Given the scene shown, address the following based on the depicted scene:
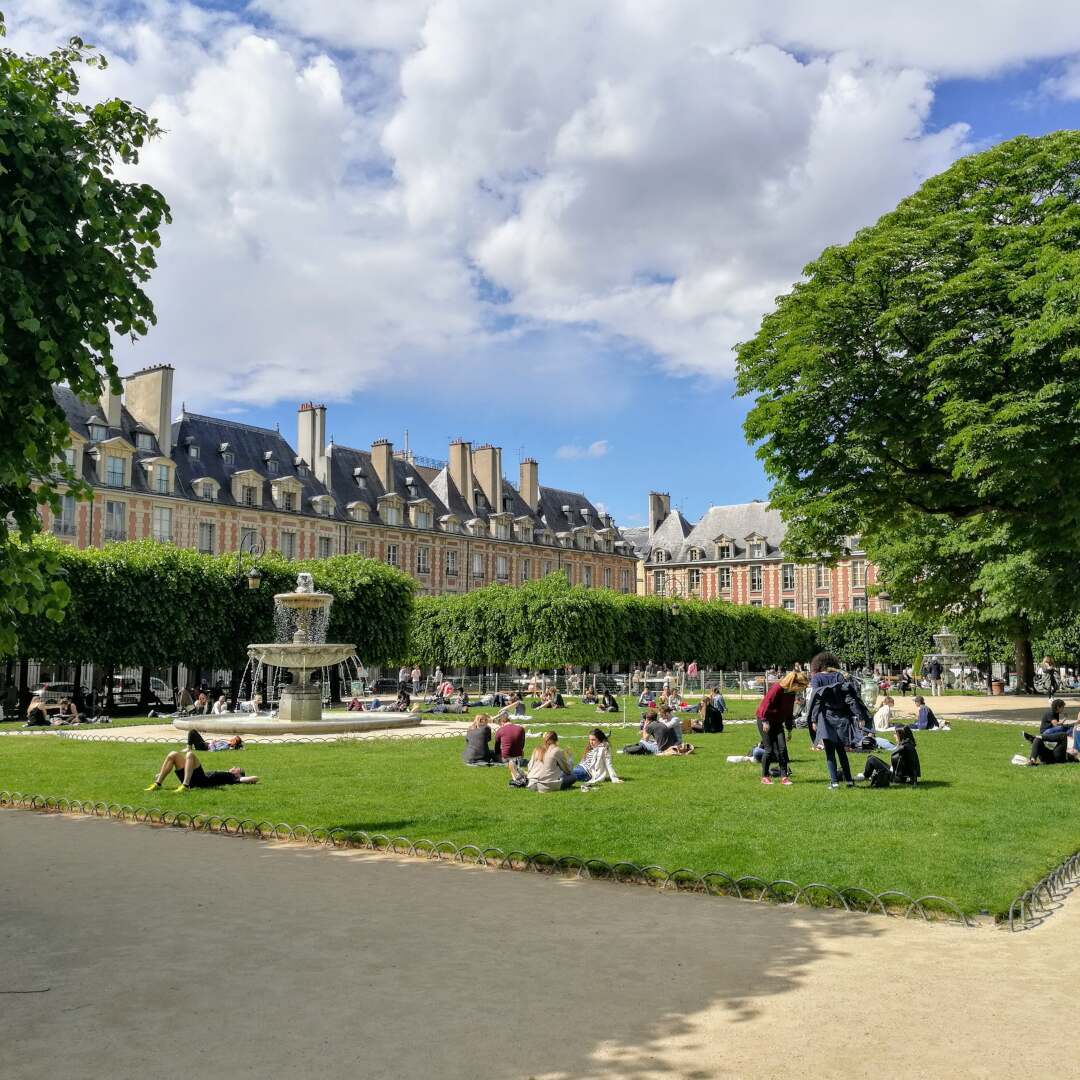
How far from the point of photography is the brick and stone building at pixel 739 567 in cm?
7781

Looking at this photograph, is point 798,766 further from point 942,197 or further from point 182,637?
point 182,637

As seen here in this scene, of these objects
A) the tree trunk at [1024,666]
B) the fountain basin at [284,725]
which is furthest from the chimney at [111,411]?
the tree trunk at [1024,666]

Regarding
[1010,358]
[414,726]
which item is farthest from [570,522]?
[1010,358]

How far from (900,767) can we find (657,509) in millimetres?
77140

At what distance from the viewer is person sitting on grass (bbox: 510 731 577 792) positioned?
531 inches

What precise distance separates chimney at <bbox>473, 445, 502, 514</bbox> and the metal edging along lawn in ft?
192

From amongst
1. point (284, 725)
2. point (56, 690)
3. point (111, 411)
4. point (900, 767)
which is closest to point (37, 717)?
point (284, 725)

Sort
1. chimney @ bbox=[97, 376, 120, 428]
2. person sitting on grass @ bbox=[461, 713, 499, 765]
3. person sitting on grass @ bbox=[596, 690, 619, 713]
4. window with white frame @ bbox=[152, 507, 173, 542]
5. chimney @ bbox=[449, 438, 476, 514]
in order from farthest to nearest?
1. chimney @ bbox=[449, 438, 476, 514]
2. window with white frame @ bbox=[152, 507, 173, 542]
3. chimney @ bbox=[97, 376, 120, 428]
4. person sitting on grass @ bbox=[596, 690, 619, 713]
5. person sitting on grass @ bbox=[461, 713, 499, 765]

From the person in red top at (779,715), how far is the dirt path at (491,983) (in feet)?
18.7

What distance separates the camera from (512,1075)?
15.3 ft

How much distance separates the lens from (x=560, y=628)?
4969 centimetres

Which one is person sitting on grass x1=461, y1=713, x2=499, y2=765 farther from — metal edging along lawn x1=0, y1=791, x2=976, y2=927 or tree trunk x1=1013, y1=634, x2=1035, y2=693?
tree trunk x1=1013, y1=634, x2=1035, y2=693

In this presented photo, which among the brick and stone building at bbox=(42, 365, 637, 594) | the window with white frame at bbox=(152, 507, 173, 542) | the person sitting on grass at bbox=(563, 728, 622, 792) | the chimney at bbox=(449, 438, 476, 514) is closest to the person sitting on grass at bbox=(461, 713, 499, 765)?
the person sitting on grass at bbox=(563, 728, 622, 792)

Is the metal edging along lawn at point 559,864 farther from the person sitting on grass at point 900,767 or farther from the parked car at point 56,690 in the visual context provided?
the parked car at point 56,690
